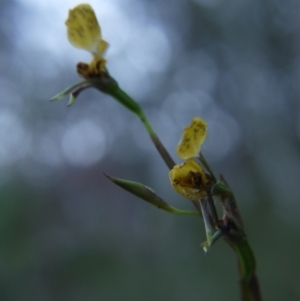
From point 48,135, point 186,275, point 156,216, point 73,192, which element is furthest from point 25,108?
point 186,275

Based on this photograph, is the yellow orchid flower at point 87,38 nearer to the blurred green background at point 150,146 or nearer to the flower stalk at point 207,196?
the flower stalk at point 207,196

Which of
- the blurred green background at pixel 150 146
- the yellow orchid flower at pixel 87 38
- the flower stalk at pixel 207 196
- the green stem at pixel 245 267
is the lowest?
the green stem at pixel 245 267

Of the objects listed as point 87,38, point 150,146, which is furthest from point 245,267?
point 150,146

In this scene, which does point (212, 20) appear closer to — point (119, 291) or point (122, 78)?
point (122, 78)

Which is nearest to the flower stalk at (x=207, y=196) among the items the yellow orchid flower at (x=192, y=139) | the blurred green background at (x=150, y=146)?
the yellow orchid flower at (x=192, y=139)

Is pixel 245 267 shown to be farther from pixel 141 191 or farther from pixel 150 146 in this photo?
pixel 150 146

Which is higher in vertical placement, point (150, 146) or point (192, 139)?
point (150, 146)
